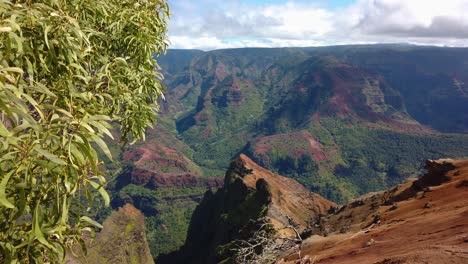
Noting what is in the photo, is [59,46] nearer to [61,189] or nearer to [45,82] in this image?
[45,82]

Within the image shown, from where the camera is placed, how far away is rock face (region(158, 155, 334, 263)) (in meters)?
59.7

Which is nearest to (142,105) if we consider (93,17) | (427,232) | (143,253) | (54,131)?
(93,17)

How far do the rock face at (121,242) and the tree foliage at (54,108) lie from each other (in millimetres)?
61798

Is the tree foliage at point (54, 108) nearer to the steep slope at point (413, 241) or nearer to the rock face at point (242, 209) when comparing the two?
the steep slope at point (413, 241)

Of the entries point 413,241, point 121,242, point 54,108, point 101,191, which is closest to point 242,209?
point 121,242

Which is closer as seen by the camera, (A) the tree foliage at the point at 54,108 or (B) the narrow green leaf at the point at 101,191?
(A) the tree foliage at the point at 54,108

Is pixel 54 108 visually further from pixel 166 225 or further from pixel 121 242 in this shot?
pixel 166 225

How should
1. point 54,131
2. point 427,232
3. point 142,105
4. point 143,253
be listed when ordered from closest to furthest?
point 54,131
point 142,105
point 427,232
point 143,253

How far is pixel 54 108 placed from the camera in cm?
348

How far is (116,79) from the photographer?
19.1 ft

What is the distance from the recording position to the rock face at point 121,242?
68.1m

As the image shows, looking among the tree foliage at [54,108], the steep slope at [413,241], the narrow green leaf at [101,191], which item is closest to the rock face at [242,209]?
the steep slope at [413,241]

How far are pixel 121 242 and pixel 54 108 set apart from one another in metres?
78.1

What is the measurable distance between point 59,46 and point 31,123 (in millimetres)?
1563
